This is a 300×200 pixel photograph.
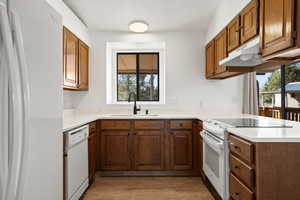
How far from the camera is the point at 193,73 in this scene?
4.12 metres

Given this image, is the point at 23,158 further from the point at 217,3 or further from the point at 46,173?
the point at 217,3

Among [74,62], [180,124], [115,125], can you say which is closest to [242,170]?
[180,124]

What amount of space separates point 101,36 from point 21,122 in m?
3.40

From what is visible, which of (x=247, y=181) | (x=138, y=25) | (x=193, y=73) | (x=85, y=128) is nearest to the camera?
(x=247, y=181)

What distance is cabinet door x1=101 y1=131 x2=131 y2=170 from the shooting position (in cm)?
347

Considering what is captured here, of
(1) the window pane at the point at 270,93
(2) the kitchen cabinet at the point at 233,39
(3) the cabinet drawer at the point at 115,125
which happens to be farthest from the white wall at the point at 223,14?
(3) the cabinet drawer at the point at 115,125

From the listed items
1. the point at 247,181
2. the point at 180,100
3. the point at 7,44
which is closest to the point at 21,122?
the point at 7,44

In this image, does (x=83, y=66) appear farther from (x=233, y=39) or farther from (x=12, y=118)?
(x=12, y=118)

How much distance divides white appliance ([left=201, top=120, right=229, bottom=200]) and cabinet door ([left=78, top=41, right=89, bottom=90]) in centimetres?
194

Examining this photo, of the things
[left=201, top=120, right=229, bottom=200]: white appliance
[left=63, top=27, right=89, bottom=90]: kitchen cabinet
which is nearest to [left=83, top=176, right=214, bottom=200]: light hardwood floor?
[left=201, top=120, right=229, bottom=200]: white appliance

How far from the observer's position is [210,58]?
3.69 m

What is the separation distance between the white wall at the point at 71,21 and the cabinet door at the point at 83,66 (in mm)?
125

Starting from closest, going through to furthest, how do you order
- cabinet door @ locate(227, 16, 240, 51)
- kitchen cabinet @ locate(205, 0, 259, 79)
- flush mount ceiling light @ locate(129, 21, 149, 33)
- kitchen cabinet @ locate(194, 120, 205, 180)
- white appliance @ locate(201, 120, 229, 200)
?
white appliance @ locate(201, 120, 229, 200) → kitchen cabinet @ locate(205, 0, 259, 79) → cabinet door @ locate(227, 16, 240, 51) → kitchen cabinet @ locate(194, 120, 205, 180) → flush mount ceiling light @ locate(129, 21, 149, 33)

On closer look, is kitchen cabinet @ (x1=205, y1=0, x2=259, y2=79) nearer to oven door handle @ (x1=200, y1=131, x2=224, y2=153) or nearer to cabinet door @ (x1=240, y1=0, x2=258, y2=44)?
cabinet door @ (x1=240, y1=0, x2=258, y2=44)
